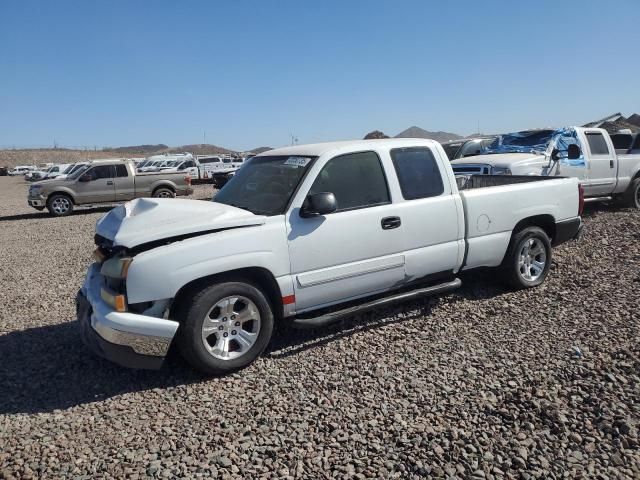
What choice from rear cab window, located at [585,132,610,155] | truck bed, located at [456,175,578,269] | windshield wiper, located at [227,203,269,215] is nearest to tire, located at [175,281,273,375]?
windshield wiper, located at [227,203,269,215]

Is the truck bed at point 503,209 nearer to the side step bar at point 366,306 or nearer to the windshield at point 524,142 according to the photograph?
the side step bar at point 366,306

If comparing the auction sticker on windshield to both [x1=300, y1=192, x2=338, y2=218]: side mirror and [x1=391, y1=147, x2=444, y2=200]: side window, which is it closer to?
[x1=300, y1=192, x2=338, y2=218]: side mirror

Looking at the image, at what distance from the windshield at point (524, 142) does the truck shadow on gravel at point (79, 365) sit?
19.5 ft

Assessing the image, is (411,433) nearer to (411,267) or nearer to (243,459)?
(243,459)

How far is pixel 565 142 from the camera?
34.5ft

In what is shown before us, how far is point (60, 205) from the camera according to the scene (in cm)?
1684

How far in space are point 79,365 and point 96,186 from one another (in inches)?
552

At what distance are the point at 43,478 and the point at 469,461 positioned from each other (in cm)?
241

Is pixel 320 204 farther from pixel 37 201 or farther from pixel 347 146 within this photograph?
pixel 37 201

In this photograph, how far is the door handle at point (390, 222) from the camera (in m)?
4.65

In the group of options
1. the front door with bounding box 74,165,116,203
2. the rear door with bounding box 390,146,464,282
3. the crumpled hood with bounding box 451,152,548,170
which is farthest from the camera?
the front door with bounding box 74,165,116,203

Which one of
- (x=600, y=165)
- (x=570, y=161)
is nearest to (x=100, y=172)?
(x=570, y=161)

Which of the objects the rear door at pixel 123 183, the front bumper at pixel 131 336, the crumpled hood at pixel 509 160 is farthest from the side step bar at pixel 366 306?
the rear door at pixel 123 183

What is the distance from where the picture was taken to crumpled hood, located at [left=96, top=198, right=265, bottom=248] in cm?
386
